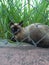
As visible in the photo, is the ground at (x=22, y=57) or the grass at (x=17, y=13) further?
the grass at (x=17, y=13)

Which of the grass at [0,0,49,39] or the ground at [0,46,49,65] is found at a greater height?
the grass at [0,0,49,39]

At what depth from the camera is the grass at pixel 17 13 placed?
3777 millimetres

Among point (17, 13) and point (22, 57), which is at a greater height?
point (17, 13)

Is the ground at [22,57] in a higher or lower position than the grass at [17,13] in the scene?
lower

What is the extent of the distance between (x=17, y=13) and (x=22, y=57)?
4.37 ft

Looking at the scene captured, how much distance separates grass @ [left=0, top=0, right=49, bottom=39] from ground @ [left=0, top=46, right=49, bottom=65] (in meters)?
0.91

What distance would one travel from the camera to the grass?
12.4ft

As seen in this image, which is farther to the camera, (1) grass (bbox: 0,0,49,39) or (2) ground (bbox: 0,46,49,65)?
(1) grass (bbox: 0,0,49,39)

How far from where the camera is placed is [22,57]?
2.61 m

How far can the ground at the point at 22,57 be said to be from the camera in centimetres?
248

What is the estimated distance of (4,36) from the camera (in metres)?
3.78

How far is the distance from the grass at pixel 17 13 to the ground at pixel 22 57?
2.99 feet

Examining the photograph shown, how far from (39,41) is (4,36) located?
0.56m

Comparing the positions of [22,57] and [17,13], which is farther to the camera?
[17,13]
